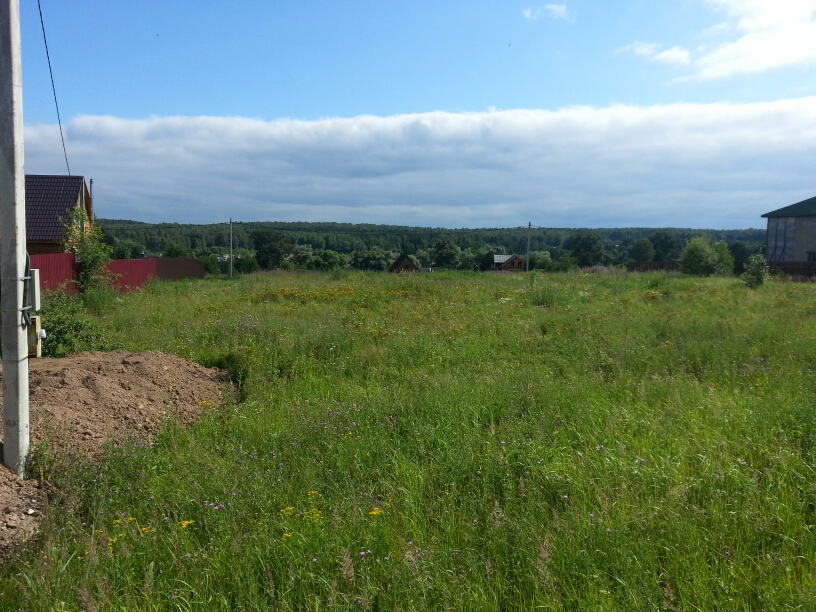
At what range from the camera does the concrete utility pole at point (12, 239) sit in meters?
4.73

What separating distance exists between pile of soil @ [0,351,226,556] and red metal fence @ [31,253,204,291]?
347 inches

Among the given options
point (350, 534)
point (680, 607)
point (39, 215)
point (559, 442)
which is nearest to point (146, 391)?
point (350, 534)

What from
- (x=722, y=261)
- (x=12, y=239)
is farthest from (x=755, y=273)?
(x=722, y=261)

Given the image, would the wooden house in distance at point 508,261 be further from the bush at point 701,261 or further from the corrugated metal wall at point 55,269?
the corrugated metal wall at point 55,269

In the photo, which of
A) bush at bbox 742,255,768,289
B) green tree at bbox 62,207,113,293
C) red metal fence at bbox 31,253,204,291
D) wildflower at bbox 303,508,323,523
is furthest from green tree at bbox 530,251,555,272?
wildflower at bbox 303,508,323,523

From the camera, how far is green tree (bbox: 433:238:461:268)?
63.9 meters

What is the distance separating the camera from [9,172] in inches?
188

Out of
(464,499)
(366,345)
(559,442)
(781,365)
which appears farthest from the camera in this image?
(366,345)

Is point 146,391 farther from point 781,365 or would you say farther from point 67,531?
point 781,365

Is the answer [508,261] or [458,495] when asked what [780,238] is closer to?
[508,261]

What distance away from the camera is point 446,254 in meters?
64.5

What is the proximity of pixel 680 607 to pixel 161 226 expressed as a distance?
365 ft

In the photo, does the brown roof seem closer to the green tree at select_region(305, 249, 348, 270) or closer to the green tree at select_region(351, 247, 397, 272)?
the green tree at select_region(305, 249, 348, 270)

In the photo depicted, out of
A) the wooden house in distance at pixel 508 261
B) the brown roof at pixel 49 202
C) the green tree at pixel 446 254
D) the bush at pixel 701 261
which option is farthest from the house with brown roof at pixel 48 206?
the wooden house in distance at pixel 508 261
